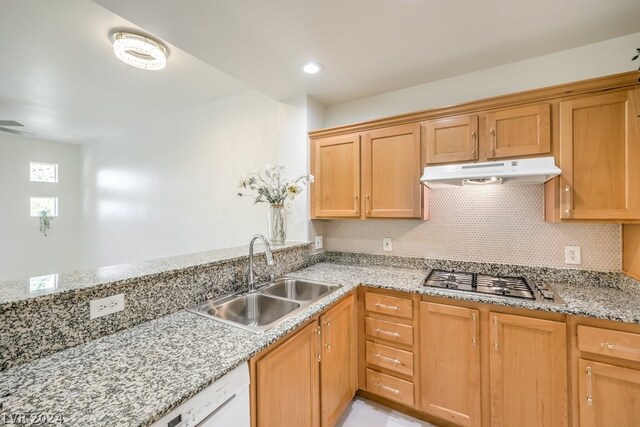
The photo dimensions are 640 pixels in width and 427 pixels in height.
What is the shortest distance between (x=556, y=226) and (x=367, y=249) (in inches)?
54.3

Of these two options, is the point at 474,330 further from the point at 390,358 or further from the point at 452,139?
the point at 452,139

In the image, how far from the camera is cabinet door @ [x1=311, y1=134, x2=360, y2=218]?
2.24m

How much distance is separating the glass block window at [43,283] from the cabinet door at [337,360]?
4.02 feet

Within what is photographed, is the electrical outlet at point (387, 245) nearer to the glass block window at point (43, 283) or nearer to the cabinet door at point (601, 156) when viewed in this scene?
the cabinet door at point (601, 156)

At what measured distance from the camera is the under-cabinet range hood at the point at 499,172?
4.97 feet

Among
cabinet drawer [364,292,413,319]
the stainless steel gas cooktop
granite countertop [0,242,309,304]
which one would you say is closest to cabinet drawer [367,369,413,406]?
cabinet drawer [364,292,413,319]

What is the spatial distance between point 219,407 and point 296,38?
1898 millimetres

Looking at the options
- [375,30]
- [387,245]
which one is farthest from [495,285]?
[375,30]

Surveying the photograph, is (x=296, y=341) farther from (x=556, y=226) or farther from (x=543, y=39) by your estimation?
(x=543, y=39)

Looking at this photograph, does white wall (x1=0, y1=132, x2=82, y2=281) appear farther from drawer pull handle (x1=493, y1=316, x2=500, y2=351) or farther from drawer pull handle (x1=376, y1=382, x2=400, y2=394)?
drawer pull handle (x1=493, y1=316, x2=500, y2=351)

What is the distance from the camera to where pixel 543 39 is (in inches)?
66.1

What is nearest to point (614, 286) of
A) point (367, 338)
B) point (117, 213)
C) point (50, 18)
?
point (367, 338)

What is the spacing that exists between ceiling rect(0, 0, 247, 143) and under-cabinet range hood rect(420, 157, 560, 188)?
84.7 inches

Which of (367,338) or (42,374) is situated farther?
(367,338)
